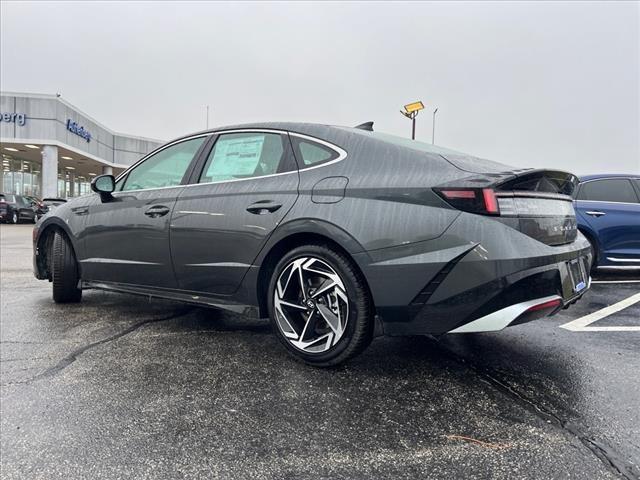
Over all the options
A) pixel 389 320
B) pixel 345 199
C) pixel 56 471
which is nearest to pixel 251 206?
pixel 345 199

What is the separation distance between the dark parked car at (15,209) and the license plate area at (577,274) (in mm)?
25159

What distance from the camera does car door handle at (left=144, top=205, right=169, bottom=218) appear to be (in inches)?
139

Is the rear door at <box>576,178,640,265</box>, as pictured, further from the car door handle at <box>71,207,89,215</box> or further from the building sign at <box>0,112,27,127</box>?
the building sign at <box>0,112,27,127</box>

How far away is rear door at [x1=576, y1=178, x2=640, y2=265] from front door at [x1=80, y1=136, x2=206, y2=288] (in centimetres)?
497

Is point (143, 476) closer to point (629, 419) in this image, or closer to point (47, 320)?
point (629, 419)

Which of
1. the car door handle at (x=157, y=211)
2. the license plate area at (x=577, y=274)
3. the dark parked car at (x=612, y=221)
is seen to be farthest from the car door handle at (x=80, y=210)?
the dark parked car at (x=612, y=221)

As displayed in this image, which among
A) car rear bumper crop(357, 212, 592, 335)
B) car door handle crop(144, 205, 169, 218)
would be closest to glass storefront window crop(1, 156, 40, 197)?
car door handle crop(144, 205, 169, 218)

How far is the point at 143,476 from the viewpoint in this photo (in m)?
1.76

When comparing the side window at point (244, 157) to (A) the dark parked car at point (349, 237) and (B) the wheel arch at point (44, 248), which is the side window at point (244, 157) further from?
(B) the wheel arch at point (44, 248)

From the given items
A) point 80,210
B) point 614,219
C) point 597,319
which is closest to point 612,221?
point 614,219

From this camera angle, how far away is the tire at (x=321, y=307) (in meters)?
2.58

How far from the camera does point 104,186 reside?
4102mm

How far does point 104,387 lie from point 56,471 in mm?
796

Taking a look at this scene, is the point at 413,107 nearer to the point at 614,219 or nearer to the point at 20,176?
the point at 614,219
